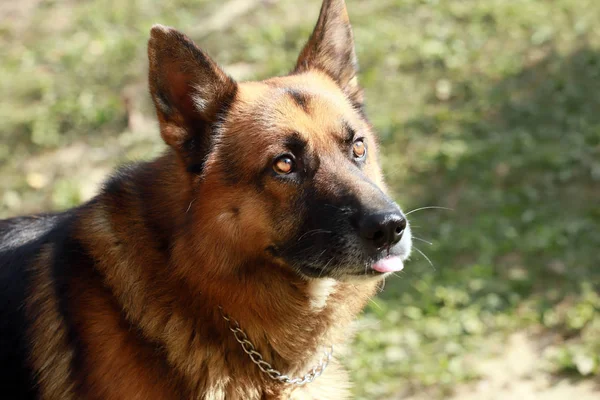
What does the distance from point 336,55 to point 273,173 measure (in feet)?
3.22

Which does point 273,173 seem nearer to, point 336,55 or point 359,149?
point 359,149

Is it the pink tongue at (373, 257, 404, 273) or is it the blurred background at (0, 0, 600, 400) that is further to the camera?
the blurred background at (0, 0, 600, 400)

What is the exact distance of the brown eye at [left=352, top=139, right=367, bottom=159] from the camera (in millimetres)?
3523

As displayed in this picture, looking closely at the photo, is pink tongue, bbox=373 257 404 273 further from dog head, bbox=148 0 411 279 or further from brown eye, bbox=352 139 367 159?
brown eye, bbox=352 139 367 159

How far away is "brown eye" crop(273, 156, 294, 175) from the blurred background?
1328mm

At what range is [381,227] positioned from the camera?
308cm

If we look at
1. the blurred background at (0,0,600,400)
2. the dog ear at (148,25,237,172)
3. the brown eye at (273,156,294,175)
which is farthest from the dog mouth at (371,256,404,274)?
the blurred background at (0,0,600,400)

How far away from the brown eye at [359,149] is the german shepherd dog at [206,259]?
47 mm

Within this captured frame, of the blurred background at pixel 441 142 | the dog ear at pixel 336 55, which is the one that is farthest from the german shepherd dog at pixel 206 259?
the blurred background at pixel 441 142

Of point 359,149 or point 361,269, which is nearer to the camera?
point 361,269

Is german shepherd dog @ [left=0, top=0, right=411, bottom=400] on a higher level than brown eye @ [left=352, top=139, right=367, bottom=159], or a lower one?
lower

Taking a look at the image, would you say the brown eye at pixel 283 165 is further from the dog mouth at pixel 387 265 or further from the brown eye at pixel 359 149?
the dog mouth at pixel 387 265

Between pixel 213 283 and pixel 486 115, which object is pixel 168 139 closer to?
pixel 213 283

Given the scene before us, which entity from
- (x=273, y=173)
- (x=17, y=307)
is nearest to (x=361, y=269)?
(x=273, y=173)
